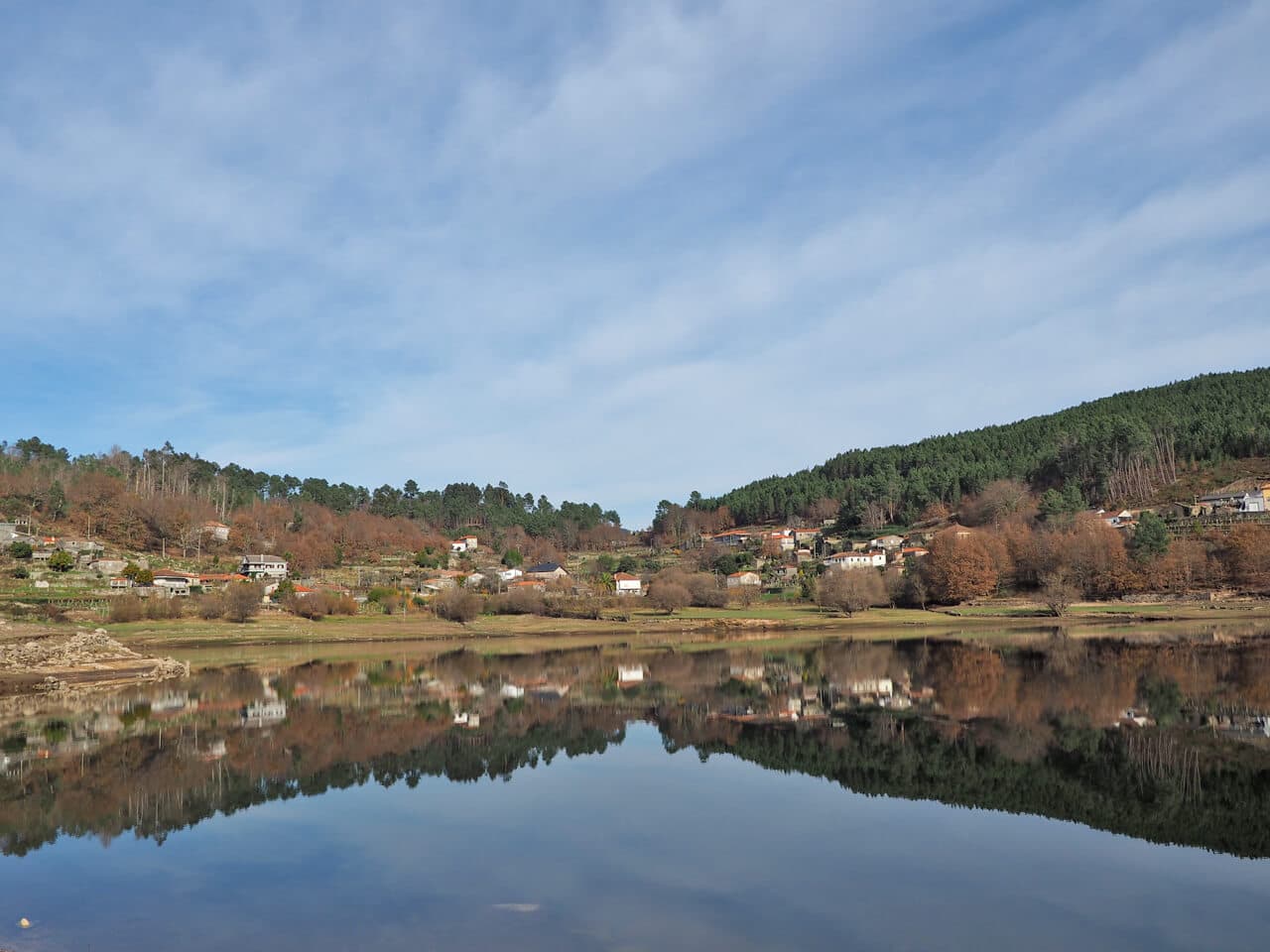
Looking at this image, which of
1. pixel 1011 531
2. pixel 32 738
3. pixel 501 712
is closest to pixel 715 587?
pixel 1011 531

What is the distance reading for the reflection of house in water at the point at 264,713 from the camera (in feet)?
104

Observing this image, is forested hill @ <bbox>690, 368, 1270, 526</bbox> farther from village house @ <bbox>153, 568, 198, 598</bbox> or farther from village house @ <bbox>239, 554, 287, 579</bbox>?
village house @ <bbox>153, 568, 198, 598</bbox>

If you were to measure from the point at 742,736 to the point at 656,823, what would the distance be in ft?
35.5

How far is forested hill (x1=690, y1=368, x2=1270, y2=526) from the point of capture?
147 m

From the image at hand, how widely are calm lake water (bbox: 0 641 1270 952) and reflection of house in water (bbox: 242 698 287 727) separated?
29 centimetres

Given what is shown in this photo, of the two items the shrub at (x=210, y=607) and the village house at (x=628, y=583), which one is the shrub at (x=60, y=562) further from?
the village house at (x=628, y=583)

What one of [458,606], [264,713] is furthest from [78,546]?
[264,713]

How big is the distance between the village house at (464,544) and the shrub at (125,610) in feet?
300

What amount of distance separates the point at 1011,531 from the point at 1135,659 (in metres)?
69.2

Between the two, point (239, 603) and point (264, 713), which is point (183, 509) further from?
point (264, 713)

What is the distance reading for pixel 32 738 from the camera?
92.2 ft

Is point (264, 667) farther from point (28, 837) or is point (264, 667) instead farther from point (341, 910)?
point (341, 910)

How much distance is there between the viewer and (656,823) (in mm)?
17297

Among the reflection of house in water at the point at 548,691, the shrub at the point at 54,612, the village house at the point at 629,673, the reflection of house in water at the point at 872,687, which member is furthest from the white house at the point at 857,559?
the shrub at the point at 54,612
